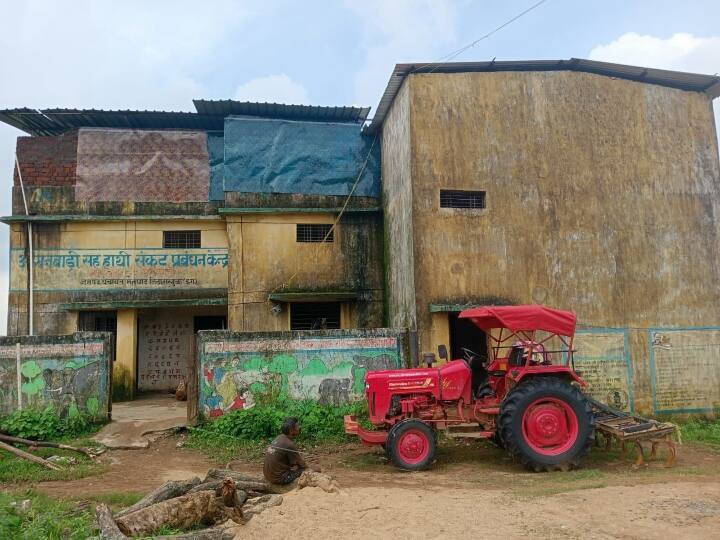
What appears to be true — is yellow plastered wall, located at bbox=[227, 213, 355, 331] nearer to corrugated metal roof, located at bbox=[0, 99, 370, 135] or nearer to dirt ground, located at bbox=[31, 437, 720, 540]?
corrugated metal roof, located at bbox=[0, 99, 370, 135]

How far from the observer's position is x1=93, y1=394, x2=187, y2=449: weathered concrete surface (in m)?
9.18

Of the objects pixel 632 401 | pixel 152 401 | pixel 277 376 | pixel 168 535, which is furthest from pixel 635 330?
pixel 152 401

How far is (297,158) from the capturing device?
14.0 m

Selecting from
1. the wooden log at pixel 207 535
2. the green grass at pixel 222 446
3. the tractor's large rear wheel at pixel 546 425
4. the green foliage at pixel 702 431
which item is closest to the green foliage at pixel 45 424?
the green grass at pixel 222 446

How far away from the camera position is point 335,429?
9.48 metres

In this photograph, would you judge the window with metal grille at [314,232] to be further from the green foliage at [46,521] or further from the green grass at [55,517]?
the green foliage at [46,521]

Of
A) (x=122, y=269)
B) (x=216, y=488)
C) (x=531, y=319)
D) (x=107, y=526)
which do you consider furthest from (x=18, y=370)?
(x=531, y=319)

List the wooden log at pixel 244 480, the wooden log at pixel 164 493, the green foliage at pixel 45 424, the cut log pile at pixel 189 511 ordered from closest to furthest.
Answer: the cut log pile at pixel 189 511
the wooden log at pixel 164 493
the wooden log at pixel 244 480
the green foliage at pixel 45 424

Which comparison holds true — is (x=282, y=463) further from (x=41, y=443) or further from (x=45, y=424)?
(x=45, y=424)

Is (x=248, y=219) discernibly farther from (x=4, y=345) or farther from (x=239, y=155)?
(x=4, y=345)

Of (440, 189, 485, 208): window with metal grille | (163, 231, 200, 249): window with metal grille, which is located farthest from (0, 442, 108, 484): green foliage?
(440, 189, 485, 208): window with metal grille

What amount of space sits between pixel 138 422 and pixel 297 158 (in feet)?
23.4

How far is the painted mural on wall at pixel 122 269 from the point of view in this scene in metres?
13.6

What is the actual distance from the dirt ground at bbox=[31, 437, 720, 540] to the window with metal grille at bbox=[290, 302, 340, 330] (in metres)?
5.22
